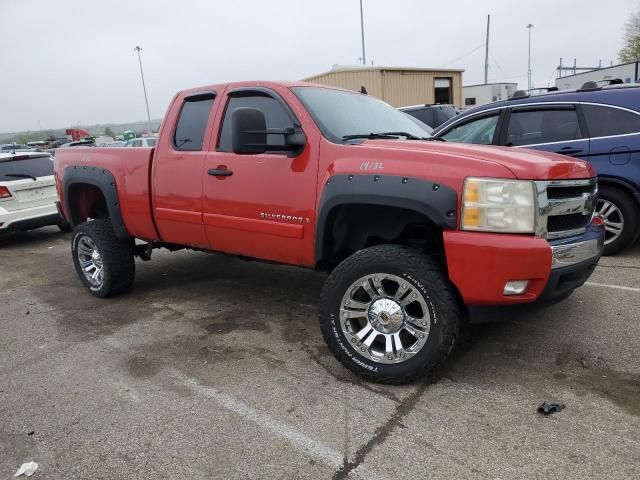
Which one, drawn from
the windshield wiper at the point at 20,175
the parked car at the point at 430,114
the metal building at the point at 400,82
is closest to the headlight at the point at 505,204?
the windshield wiper at the point at 20,175

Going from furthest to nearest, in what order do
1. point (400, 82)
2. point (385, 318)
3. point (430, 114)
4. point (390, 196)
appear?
point (400, 82)
point (430, 114)
point (385, 318)
point (390, 196)

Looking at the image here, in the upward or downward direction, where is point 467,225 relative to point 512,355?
upward

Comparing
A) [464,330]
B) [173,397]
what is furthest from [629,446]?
[173,397]

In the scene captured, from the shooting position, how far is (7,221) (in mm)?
8258

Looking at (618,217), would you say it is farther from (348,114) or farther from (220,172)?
(220,172)

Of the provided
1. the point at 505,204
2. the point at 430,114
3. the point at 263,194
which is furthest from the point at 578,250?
the point at 430,114

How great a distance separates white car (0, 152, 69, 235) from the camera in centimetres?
833

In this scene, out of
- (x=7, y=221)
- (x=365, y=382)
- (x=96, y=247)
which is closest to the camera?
(x=365, y=382)

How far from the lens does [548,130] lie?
5.89 meters

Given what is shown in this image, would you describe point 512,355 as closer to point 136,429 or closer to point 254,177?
point 254,177

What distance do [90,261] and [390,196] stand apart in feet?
12.1

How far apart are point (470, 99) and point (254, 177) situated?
27.7 m

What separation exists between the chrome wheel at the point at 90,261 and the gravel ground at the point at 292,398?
496 mm

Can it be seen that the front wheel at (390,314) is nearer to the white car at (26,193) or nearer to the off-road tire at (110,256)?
the off-road tire at (110,256)
